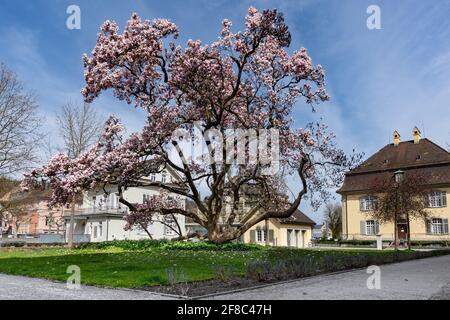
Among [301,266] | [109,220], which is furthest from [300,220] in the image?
[301,266]

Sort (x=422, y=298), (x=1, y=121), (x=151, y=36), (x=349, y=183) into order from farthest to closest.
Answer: (x=349, y=183) → (x=1, y=121) → (x=151, y=36) → (x=422, y=298)

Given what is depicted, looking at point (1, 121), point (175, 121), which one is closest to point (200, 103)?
point (175, 121)

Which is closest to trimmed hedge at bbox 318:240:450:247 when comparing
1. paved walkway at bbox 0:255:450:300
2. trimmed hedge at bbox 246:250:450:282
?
trimmed hedge at bbox 246:250:450:282

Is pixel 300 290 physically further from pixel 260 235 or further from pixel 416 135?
pixel 416 135

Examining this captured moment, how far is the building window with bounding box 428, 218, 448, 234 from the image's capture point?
4984 cm

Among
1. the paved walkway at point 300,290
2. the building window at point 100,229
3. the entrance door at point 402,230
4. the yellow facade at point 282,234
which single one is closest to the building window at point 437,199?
the entrance door at point 402,230

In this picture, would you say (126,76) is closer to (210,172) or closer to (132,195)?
(210,172)

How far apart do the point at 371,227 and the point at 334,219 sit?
28882 mm

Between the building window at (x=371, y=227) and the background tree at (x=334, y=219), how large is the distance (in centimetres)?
2580

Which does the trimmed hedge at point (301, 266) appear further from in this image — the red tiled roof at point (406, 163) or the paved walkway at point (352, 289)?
the red tiled roof at point (406, 163)

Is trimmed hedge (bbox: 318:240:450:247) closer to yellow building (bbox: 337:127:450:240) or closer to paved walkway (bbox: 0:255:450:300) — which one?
yellow building (bbox: 337:127:450:240)

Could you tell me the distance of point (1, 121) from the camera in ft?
109
